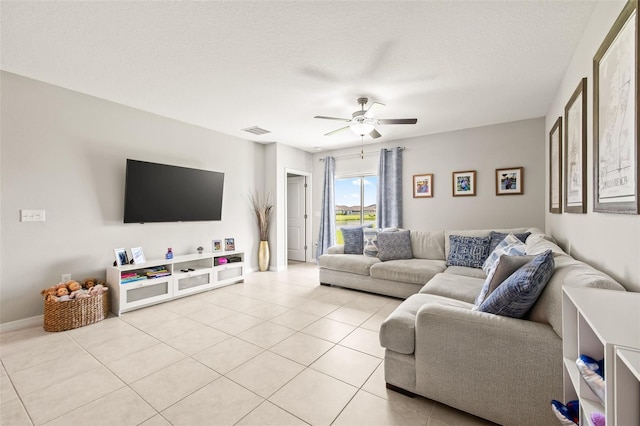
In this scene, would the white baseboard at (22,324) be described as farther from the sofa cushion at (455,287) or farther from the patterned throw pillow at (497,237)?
the patterned throw pillow at (497,237)

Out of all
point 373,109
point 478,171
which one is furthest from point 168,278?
point 478,171

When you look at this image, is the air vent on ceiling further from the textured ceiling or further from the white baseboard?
the white baseboard

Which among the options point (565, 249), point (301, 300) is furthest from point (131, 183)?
point (565, 249)

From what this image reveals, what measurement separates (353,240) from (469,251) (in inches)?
69.9

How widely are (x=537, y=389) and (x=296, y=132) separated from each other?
4339 millimetres

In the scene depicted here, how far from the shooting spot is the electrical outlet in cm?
276

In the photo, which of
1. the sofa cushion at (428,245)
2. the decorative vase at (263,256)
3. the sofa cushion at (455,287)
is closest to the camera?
the sofa cushion at (455,287)

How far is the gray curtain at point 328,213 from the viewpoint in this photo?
5.93 m

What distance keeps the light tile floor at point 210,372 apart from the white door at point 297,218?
10.8ft

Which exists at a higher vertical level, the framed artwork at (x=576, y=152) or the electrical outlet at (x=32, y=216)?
the framed artwork at (x=576, y=152)

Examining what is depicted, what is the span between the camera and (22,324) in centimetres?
276

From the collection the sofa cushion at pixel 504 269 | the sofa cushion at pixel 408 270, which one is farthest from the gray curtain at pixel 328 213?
the sofa cushion at pixel 504 269

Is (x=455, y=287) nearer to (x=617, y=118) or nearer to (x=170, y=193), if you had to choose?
(x=617, y=118)

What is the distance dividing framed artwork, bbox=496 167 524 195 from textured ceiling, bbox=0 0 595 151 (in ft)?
3.18
